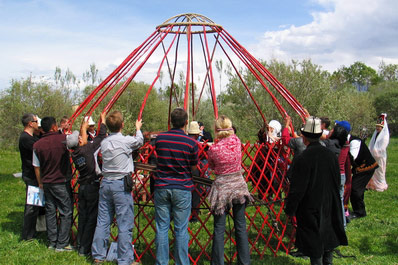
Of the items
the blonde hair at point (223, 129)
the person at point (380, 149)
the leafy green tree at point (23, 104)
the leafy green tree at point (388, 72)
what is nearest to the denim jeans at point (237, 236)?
the blonde hair at point (223, 129)

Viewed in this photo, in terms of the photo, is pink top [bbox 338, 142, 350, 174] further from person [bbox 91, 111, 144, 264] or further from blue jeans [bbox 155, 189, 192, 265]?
person [bbox 91, 111, 144, 264]

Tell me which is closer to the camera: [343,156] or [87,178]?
[87,178]

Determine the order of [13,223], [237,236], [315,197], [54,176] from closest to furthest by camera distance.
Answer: [315,197]
[237,236]
[54,176]
[13,223]

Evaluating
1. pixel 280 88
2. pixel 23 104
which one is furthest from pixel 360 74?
pixel 280 88

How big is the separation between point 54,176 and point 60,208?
392 mm

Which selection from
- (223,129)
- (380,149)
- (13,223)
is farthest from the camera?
(380,149)

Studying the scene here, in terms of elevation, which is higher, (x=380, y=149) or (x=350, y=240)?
(x=380, y=149)

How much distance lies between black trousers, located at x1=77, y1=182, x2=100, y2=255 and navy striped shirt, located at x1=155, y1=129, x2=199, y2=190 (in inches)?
38.6

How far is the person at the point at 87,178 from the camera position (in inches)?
146

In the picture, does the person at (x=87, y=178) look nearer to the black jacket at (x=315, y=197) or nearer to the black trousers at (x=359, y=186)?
the black jacket at (x=315, y=197)

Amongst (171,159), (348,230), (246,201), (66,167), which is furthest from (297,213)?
(66,167)

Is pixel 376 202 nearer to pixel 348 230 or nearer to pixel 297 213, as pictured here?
pixel 348 230

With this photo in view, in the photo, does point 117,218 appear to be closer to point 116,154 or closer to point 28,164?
point 116,154

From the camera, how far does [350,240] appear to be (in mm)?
4516
